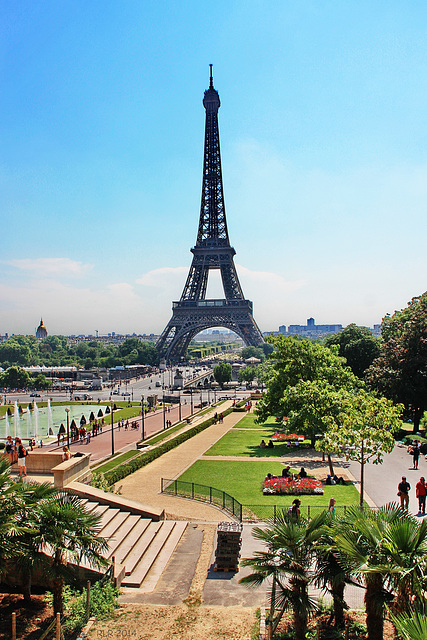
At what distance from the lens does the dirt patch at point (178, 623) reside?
10.6m

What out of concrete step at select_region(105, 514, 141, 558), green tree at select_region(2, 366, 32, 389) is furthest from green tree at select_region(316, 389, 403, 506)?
green tree at select_region(2, 366, 32, 389)

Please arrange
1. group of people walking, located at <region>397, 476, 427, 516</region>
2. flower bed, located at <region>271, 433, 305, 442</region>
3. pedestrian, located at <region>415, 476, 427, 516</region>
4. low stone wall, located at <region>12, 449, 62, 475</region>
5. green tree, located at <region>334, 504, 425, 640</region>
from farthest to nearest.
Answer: flower bed, located at <region>271, 433, 305, 442</region>, low stone wall, located at <region>12, 449, 62, 475</region>, pedestrian, located at <region>415, 476, 427, 516</region>, group of people walking, located at <region>397, 476, 427, 516</region>, green tree, located at <region>334, 504, 425, 640</region>

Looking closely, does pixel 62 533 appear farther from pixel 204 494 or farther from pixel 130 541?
pixel 204 494

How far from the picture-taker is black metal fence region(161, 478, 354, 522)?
18.4 metres

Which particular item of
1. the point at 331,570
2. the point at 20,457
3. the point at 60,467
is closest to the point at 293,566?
the point at 331,570

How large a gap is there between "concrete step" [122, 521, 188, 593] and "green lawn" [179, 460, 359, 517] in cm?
396

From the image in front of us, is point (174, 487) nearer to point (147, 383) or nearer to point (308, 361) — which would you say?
point (308, 361)

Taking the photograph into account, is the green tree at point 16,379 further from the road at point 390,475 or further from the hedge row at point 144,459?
the road at point 390,475

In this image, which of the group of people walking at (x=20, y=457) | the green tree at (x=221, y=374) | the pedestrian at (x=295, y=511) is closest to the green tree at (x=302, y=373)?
the group of people walking at (x=20, y=457)

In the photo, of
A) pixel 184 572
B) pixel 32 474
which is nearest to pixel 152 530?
pixel 184 572

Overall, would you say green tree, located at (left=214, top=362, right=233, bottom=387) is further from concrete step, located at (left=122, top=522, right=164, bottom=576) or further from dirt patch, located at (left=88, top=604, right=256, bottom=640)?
dirt patch, located at (left=88, top=604, right=256, bottom=640)

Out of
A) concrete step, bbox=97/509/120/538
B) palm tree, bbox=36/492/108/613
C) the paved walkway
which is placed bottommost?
the paved walkway

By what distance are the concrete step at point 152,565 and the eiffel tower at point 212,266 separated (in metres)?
93.4

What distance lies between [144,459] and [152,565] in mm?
14799
